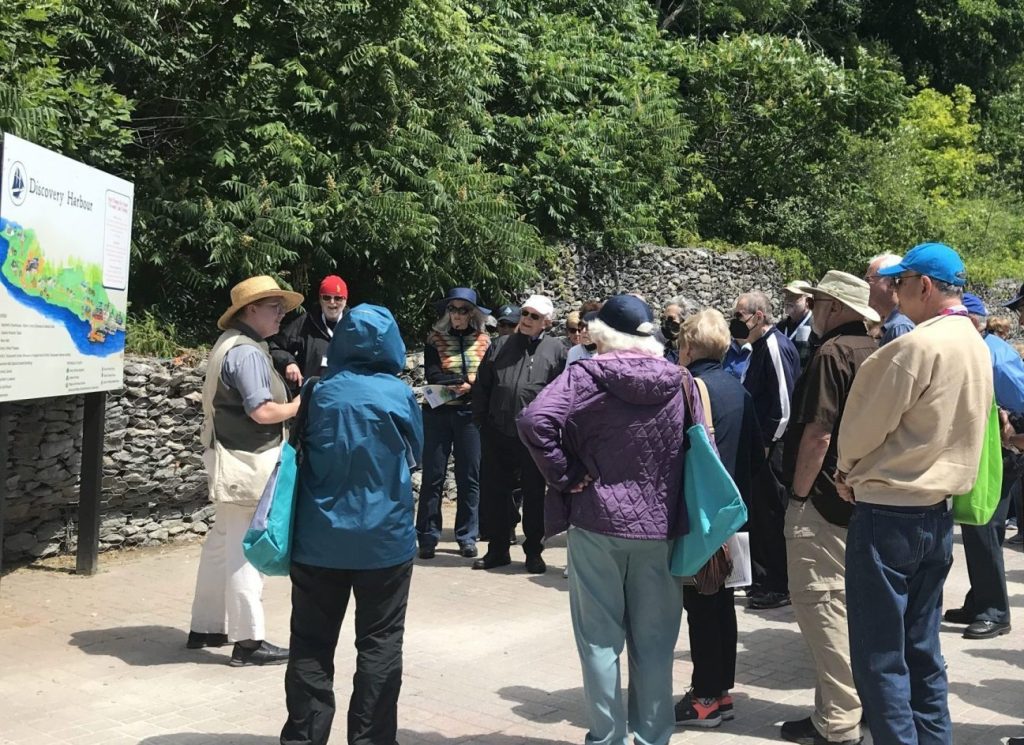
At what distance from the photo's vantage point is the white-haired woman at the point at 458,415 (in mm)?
9375

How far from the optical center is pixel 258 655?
6.32m

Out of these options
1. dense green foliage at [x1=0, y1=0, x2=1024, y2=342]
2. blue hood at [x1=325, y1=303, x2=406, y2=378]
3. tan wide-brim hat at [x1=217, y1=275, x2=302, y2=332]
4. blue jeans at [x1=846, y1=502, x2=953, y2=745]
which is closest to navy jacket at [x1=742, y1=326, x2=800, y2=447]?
blue jeans at [x1=846, y1=502, x2=953, y2=745]

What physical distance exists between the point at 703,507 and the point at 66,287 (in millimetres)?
4834

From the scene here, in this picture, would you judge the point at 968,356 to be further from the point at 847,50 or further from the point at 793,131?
the point at 847,50

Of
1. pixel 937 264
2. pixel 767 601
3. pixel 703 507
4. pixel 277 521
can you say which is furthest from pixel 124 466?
pixel 937 264

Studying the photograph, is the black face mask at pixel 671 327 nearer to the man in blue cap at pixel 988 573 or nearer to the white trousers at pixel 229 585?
the man in blue cap at pixel 988 573

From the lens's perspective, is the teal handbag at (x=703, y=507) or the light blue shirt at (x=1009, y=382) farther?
the light blue shirt at (x=1009, y=382)

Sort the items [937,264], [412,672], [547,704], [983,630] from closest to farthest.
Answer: [937,264] → [547,704] → [412,672] → [983,630]

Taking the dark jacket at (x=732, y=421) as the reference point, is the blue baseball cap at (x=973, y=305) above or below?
above

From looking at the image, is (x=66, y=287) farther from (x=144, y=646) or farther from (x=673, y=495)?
(x=673, y=495)

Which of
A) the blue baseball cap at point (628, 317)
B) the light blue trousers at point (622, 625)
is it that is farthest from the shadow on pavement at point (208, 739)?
the blue baseball cap at point (628, 317)

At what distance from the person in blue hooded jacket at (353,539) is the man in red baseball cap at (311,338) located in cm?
450

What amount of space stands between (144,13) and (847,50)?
21.4 meters

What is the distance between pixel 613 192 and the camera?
15.3m
